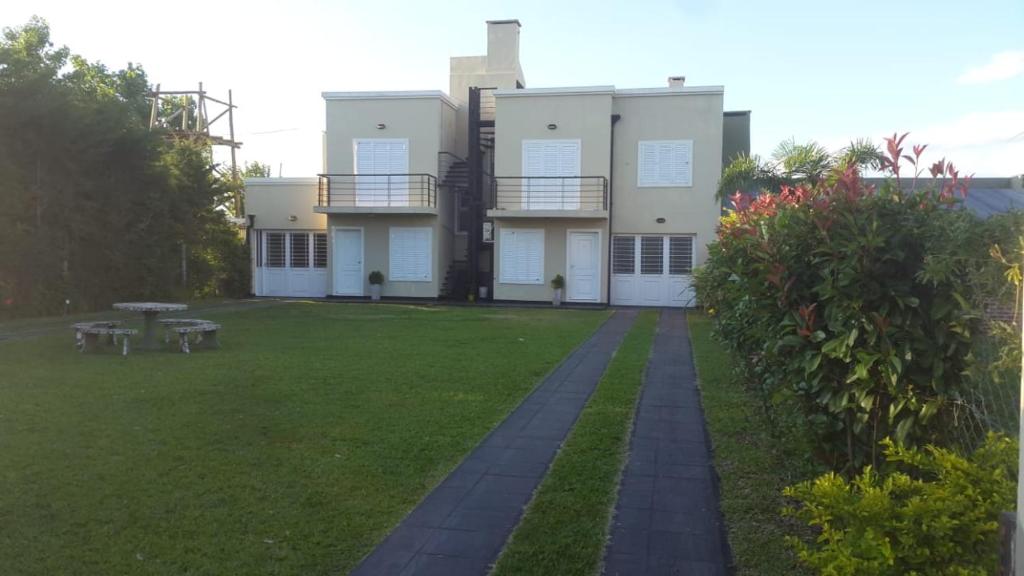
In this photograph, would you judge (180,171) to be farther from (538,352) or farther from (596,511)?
(596,511)

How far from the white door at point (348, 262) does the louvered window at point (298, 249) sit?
4.75ft

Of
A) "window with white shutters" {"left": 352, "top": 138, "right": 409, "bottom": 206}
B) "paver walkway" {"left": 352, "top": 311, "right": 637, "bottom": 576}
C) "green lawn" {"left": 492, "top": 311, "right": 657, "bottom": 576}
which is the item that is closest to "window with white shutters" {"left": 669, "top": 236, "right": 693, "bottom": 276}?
"window with white shutters" {"left": 352, "top": 138, "right": 409, "bottom": 206}

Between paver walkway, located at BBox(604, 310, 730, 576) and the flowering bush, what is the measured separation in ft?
2.79

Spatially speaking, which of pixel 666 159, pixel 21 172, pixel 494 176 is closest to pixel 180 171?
pixel 21 172

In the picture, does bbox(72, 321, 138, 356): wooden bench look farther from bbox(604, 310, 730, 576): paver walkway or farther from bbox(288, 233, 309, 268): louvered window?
bbox(288, 233, 309, 268): louvered window

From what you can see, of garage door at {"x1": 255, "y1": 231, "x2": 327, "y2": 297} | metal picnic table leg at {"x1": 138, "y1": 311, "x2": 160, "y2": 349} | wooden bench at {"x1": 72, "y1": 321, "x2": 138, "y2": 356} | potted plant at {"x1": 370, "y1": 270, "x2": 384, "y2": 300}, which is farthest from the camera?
garage door at {"x1": 255, "y1": 231, "x2": 327, "y2": 297}

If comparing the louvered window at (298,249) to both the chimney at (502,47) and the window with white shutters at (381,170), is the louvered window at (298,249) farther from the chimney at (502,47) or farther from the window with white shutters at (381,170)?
the chimney at (502,47)

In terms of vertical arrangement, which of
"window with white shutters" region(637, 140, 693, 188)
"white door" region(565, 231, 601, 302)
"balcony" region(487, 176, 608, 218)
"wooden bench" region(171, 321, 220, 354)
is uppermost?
"window with white shutters" region(637, 140, 693, 188)

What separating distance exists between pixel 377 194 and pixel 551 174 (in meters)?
5.37

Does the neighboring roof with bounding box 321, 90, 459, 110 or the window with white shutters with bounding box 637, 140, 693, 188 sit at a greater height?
the neighboring roof with bounding box 321, 90, 459, 110

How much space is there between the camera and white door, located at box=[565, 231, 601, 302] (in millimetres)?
22656

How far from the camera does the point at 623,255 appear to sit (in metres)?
22.9

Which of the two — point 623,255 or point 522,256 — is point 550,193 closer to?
point 522,256

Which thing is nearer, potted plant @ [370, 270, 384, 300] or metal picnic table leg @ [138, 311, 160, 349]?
metal picnic table leg @ [138, 311, 160, 349]
